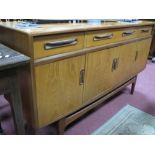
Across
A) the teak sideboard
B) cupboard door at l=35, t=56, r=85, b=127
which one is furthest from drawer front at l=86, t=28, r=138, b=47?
cupboard door at l=35, t=56, r=85, b=127

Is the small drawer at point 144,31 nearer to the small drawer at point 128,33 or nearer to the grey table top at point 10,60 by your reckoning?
the small drawer at point 128,33

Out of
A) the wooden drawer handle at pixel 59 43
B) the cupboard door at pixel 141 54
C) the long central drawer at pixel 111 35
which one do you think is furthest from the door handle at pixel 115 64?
the wooden drawer handle at pixel 59 43

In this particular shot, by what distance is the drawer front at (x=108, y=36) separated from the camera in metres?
1.10

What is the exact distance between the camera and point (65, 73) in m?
1.04

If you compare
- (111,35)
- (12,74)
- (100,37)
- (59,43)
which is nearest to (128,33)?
(111,35)

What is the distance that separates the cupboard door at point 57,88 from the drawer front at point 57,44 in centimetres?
7

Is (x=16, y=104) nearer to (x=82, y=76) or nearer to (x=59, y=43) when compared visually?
(x=59, y=43)

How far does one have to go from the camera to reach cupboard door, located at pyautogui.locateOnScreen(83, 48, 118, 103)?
1.20 m

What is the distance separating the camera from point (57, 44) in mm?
922

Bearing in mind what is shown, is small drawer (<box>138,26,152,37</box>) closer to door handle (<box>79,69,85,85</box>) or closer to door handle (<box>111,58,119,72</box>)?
door handle (<box>111,58,119,72</box>)

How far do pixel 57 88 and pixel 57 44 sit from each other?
0.27 m
